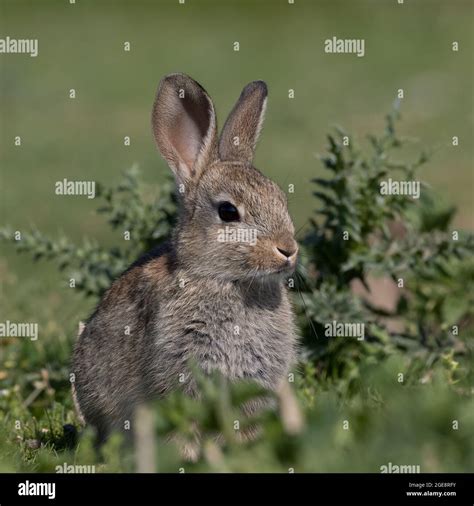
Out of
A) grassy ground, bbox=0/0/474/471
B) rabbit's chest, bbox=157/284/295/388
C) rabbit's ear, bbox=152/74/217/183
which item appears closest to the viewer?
rabbit's chest, bbox=157/284/295/388

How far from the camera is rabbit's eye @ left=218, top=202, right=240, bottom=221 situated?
15.9 ft

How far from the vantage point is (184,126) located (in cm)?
529

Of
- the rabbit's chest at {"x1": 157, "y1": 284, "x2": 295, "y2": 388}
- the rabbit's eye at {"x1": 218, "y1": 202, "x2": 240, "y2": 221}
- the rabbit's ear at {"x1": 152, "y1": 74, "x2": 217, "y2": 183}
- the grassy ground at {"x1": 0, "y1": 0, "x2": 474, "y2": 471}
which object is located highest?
the grassy ground at {"x1": 0, "y1": 0, "x2": 474, "y2": 471}

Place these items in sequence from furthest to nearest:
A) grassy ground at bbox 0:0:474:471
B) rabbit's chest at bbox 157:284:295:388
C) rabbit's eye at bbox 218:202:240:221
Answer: grassy ground at bbox 0:0:474:471, rabbit's eye at bbox 218:202:240:221, rabbit's chest at bbox 157:284:295:388

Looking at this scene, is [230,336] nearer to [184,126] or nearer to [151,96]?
[184,126]

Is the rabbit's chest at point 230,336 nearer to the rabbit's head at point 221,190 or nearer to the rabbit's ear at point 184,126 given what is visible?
the rabbit's head at point 221,190

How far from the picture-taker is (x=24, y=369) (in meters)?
6.36

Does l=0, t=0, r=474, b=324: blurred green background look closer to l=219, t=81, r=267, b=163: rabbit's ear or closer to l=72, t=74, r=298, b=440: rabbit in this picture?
l=72, t=74, r=298, b=440: rabbit

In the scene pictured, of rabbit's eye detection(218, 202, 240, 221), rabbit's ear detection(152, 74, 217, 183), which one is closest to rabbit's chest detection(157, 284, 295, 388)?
rabbit's eye detection(218, 202, 240, 221)

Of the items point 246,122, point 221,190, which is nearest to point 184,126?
point 246,122

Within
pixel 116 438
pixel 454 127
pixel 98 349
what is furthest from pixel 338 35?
pixel 116 438

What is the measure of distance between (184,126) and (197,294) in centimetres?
93

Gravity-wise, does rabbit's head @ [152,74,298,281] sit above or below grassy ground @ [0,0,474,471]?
below
